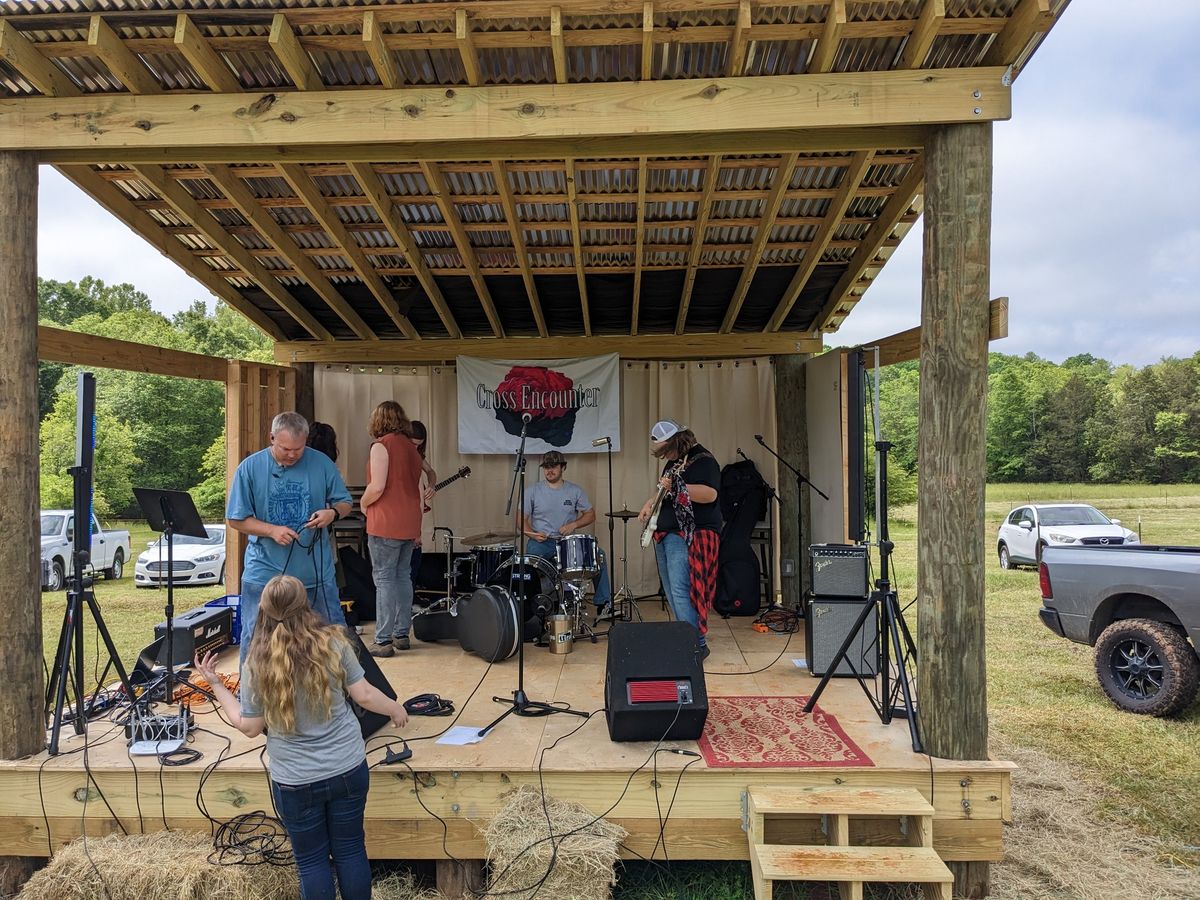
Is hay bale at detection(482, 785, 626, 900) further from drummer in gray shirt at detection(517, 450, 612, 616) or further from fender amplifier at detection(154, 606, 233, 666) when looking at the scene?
drummer in gray shirt at detection(517, 450, 612, 616)

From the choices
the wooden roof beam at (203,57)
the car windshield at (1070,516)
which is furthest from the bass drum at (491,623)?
the car windshield at (1070,516)

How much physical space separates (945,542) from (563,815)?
2.06m

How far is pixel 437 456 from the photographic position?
777 cm

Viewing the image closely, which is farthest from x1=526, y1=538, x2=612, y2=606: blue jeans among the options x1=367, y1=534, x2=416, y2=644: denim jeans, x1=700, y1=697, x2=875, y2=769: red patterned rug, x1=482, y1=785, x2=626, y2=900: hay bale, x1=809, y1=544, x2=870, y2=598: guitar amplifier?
x1=482, y1=785, x2=626, y2=900: hay bale

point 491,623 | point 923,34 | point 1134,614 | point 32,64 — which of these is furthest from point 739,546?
point 32,64

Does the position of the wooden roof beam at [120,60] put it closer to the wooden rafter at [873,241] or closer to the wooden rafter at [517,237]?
the wooden rafter at [517,237]

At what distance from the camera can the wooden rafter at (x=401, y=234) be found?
487 cm

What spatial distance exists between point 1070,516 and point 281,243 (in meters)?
13.2

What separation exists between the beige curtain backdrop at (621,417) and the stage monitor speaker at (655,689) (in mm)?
A: 3853

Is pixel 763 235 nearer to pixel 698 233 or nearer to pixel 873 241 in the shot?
pixel 698 233

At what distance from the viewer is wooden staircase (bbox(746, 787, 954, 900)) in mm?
2906

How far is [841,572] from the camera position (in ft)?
15.7

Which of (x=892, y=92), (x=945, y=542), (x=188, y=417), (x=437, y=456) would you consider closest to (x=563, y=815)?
(x=945, y=542)

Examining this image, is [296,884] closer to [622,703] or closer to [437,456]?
[622,703]
